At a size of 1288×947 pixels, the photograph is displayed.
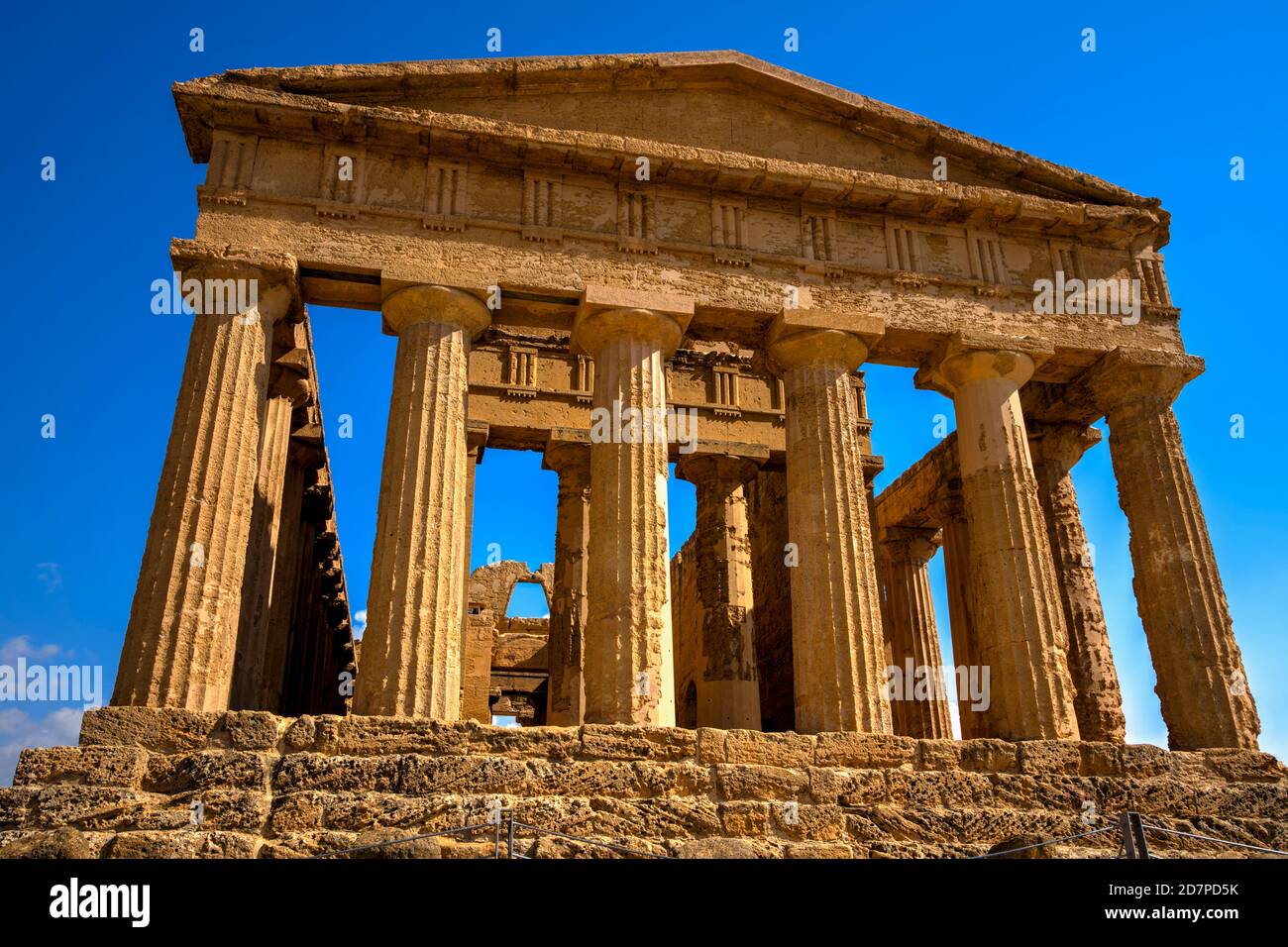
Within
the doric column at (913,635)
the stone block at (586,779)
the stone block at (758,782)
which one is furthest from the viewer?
the doric column at (913,635)

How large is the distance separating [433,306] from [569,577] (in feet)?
20.8

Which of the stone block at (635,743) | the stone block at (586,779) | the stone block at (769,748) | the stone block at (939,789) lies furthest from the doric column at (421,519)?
the stone block at (939,789)

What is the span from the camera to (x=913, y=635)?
1972 cm

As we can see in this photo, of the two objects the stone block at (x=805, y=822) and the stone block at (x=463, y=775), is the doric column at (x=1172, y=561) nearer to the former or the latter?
the stone block at (x=805, y=822)

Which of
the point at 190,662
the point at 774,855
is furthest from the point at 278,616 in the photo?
the point at 774,855

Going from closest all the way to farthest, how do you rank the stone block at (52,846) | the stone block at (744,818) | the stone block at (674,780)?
1. the stone block at (52,846)
2. the stone block at (744,818)
3. the stone block at (674,780)

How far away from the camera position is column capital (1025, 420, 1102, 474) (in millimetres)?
17078

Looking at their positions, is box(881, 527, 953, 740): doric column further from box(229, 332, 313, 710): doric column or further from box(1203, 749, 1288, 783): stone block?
box(229, 332, 313, 710): doric column

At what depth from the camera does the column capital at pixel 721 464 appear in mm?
18797

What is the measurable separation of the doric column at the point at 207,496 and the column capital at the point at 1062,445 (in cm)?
1167

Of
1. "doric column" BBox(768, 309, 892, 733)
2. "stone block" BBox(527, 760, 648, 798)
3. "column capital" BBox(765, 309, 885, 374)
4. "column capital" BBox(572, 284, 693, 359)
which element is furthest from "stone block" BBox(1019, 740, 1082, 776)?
"column capital" BBox(572, 284, 693, 359)
